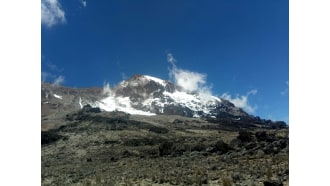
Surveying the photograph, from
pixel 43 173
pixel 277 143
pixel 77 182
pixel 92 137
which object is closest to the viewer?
pixel 77 182

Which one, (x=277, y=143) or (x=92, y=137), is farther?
(x=92, y=137)

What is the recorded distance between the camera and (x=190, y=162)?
26766 mm
